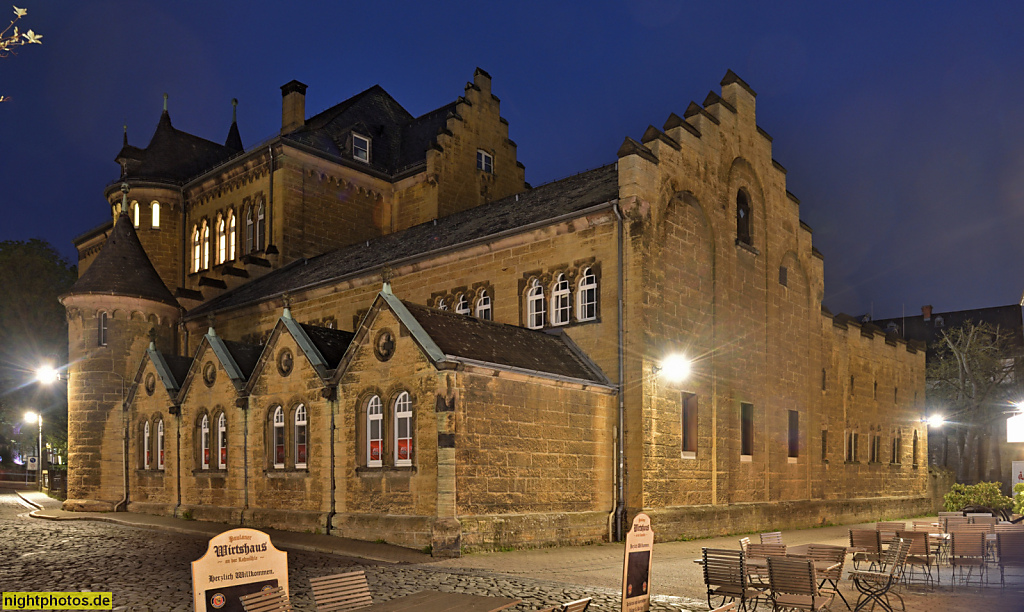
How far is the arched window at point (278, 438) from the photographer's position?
24.1 m

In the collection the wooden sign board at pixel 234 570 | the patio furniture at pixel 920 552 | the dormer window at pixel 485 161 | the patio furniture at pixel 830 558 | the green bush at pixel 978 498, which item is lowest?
the green bush at pixel 978 498

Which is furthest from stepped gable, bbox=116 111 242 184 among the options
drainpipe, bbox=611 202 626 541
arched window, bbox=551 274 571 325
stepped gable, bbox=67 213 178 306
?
drainpipe, bbox=611 202 626 541

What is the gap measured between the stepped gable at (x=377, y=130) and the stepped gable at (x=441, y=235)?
5933 mm

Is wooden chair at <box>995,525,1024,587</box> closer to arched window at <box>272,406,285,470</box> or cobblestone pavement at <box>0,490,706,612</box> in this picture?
cobblestone pavement at <box>0,490,706,612</box>

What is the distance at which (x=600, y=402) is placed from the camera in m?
23.0

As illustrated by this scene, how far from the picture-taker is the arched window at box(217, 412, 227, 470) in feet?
85.8

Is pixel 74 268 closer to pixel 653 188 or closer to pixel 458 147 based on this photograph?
pixel 458 147

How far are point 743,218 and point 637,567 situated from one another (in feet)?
66.4

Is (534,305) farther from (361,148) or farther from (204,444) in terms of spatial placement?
(361,148)

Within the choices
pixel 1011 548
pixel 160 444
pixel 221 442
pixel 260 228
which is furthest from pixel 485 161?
pixel 1011 548

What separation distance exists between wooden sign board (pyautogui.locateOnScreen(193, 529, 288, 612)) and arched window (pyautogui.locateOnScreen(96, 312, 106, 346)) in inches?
1079

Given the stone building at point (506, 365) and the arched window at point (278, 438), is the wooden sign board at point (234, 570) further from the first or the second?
the arched window at point (278, 438)

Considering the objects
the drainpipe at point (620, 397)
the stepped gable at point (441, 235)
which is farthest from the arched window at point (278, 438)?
the drainpipe at point (620, 397)

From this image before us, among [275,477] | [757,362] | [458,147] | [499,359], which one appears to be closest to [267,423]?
[275,477]
